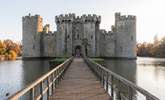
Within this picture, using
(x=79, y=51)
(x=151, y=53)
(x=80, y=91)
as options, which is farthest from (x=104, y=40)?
(x=80, y=91)

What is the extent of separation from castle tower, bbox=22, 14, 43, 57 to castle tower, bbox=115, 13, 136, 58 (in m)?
17.9

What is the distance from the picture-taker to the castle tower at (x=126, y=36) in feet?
207

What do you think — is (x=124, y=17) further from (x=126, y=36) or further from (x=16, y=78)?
(x=16, y=78)

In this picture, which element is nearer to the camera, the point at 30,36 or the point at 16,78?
the point at 16,78

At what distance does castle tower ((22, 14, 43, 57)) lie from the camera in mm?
64375

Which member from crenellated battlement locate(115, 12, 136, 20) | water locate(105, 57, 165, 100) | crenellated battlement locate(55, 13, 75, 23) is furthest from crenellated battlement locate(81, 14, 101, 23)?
water locate(105, 57, 165, 100)

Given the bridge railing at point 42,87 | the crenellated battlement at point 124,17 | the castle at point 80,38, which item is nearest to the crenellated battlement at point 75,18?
the castle at point 80,38

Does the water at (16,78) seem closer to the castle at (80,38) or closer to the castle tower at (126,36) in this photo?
the castle at (80,38)

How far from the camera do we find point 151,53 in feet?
302

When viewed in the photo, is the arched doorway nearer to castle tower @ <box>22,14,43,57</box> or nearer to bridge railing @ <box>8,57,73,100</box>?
castle tower @ <box>22,14,43,57</box>

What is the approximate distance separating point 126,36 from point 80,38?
1001 cm

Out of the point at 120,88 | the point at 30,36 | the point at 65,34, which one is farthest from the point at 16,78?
the point at 30,36

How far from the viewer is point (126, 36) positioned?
63250 millimetres

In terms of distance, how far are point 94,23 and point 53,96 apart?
5317cm
